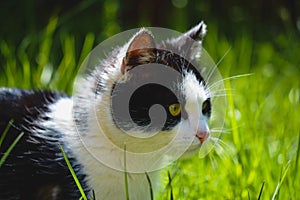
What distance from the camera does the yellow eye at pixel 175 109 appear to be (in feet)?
5.18

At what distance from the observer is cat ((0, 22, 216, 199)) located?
5.20 feet

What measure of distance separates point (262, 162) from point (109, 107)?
46 cm

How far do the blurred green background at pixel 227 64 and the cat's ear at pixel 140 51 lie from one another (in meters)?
0.30

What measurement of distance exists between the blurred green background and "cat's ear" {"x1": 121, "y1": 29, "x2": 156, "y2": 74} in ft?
1.00

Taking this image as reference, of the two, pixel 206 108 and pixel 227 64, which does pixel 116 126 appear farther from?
pixel 227 64

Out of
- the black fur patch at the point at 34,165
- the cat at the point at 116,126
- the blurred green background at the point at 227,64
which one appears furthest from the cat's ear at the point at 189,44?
the black fur patch at the point at 34,165

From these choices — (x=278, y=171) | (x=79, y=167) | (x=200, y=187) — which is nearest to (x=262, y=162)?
(x=278, y=171)

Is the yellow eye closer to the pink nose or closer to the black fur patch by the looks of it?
the pink nose

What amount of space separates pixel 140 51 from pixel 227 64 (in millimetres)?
1197

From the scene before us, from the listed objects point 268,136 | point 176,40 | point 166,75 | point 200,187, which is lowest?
point 200,187

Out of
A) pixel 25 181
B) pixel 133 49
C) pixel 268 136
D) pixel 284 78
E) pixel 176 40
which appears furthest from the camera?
pixel 284 78

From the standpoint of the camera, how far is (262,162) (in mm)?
1788

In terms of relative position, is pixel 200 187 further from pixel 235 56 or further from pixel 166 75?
pixel 235 56

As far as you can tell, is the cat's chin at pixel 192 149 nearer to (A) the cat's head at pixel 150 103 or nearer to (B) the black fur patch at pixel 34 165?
(A) the cat's head at pixel 150 103
